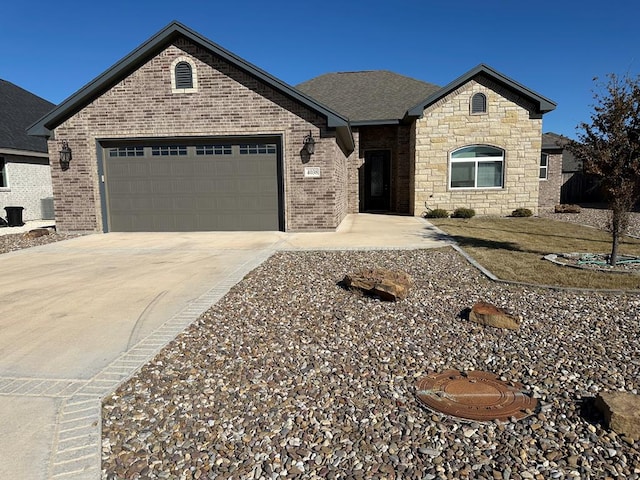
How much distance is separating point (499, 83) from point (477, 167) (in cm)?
339

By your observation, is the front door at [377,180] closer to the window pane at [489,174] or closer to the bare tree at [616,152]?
the window pane at [489,174]

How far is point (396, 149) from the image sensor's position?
19.8 m

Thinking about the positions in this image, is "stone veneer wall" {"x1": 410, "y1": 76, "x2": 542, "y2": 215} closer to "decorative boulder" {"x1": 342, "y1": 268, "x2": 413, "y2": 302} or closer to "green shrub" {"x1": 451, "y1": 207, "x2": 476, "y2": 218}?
"green shrub" {"x1": 451, "y1": 207, "x2": 476, "y2": 218}

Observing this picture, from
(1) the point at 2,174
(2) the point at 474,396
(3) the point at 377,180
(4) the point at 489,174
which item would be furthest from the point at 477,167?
(1) the point at 2,174

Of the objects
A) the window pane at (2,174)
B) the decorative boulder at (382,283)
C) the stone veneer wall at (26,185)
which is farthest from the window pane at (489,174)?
the window pane at (2,174)

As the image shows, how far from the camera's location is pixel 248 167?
13320 mm

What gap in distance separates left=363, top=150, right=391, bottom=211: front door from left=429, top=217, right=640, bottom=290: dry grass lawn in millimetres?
4434

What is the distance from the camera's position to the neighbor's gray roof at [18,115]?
18359mm

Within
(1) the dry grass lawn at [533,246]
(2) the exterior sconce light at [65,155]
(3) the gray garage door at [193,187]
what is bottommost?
(1) the dry grass lawn at [533,246]

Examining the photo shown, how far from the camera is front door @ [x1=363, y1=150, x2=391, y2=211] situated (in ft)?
66.8

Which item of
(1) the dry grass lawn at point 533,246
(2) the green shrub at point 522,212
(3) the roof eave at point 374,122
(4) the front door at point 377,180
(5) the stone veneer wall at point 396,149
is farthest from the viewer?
(4) the front door at point 377,180

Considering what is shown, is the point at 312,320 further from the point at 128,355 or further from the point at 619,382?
the point at 619,382

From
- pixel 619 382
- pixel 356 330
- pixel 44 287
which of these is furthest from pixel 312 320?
pixel 44 287

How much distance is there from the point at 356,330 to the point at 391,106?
17.3 metres
